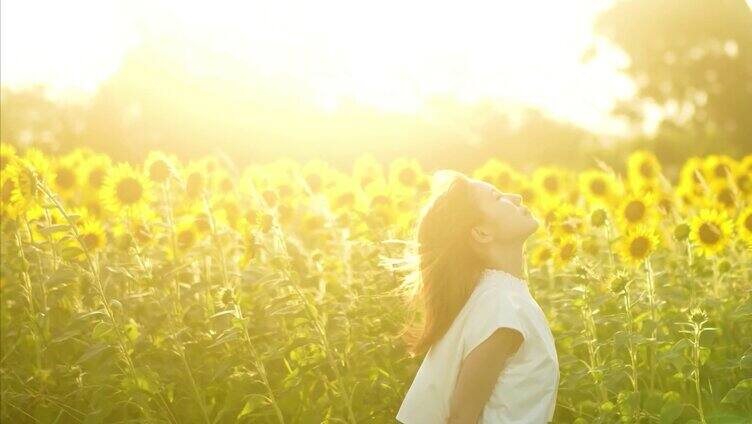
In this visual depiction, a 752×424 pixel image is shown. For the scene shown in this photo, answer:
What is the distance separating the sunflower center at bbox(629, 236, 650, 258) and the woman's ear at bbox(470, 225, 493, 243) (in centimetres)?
127

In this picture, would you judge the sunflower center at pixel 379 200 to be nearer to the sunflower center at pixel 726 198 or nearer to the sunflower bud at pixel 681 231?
the sunflower bud at pixel 681 231

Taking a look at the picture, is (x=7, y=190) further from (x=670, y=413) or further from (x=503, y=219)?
(x=670, y=413)

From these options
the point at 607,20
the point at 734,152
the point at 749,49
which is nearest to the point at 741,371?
the point at 734,152

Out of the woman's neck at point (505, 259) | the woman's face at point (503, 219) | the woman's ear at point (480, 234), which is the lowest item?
the woman's neck at point (505, 259)

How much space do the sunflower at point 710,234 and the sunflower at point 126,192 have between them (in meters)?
3.03

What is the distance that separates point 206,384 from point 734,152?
469 inches

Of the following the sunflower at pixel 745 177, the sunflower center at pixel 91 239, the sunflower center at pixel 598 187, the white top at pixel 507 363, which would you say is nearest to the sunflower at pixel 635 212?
the sunflower center at pixel 598 187

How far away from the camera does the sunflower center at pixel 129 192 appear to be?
19.8 ft

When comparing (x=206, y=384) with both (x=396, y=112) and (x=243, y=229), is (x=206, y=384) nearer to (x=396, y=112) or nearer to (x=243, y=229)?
(x=243, y=229)

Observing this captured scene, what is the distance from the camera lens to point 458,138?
1692 centimetres

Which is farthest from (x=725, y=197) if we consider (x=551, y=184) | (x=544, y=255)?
(x=544, y=255)

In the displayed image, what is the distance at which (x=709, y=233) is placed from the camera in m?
5.23

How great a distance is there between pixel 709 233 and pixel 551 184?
2.75 m

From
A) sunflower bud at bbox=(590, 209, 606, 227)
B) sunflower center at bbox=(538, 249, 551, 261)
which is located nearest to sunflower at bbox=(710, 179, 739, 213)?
sunflower center at bbox=(538, 249, 551, 261)
